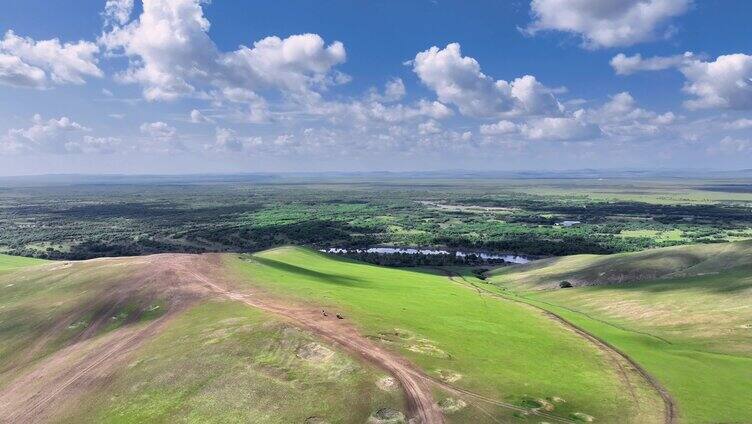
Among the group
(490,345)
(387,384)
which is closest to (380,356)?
(387,384)

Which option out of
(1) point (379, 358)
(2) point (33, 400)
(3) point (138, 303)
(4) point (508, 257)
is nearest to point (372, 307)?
(1) point (379, 358)

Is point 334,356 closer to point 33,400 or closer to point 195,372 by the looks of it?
point 195,372

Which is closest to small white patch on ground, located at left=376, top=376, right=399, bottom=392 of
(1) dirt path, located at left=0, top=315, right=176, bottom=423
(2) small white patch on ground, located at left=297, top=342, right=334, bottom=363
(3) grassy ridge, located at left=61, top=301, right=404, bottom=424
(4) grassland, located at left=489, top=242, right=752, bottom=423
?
(3) grassy ridge, located at left=61, top=301, right=404, bottom=424

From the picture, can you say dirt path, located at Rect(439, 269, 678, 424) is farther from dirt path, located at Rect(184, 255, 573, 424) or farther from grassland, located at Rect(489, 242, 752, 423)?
dirt path, located at Rect(184, 255, 573, 424)

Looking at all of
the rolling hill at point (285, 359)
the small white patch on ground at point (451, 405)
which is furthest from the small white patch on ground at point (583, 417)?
the small white patch on ground at point (451, 405)

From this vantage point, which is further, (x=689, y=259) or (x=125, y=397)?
(x=689, y=259)

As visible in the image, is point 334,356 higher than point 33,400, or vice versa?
point 334,356
